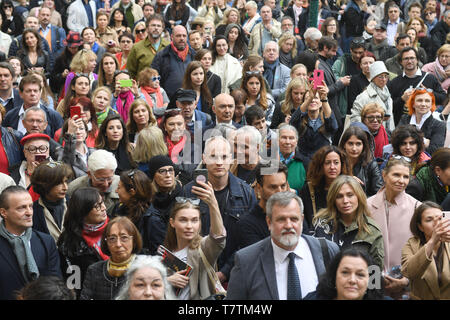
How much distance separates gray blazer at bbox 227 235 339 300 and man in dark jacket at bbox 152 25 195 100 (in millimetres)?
6091

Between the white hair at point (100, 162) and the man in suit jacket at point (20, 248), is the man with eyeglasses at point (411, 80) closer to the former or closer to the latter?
the white hair at point (100, 162)

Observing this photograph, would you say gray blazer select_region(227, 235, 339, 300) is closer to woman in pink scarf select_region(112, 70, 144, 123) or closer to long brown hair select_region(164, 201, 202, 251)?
long brown hair select_region(164, 201, 202, 251)

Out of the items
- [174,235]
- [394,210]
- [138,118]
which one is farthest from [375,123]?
[174,235]

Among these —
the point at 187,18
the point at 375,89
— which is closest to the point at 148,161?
the point at 375,89

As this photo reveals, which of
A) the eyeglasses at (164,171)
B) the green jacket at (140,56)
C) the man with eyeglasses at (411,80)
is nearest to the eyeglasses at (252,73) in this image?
the man with eyeglasses at (411,80)

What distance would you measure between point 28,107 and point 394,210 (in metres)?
4.32

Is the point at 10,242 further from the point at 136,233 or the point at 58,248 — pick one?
the point at 136,233

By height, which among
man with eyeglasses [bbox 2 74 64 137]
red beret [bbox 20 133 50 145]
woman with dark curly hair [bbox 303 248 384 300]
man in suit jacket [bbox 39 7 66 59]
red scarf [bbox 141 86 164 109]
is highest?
man in suit jacket [bbox 39 7 66 59]

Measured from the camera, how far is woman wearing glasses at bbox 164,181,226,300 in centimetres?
573

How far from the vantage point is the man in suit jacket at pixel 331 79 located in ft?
33.0

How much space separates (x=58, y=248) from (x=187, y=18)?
8.60 metres

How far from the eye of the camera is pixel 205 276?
5805 millimetres

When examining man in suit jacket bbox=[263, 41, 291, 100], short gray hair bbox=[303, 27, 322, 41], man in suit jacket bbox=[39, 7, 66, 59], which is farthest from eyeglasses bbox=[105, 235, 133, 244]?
man in suit jacket bbox=[39, 7, 66, 59]

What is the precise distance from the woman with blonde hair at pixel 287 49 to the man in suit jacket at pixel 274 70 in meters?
0.89
